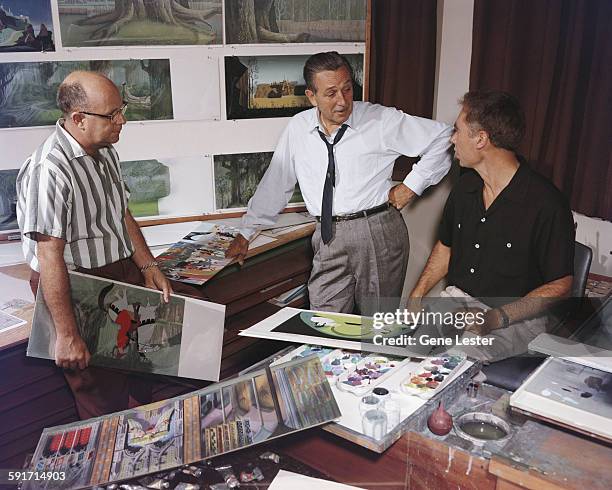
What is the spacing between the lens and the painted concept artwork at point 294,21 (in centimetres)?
262

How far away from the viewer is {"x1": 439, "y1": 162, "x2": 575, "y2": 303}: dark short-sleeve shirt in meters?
Answer: 2.04

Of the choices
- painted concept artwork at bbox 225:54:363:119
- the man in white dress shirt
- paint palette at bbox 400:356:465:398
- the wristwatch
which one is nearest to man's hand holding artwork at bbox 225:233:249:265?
the man in white dress shirt

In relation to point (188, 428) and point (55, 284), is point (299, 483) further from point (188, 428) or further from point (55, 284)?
point (55, 284)

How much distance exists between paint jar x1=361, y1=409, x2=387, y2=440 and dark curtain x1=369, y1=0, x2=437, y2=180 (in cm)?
205

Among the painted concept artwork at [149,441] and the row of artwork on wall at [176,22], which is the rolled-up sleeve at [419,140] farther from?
the painted concept artwork at [149,441]

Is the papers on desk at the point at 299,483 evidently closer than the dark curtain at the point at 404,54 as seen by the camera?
Yes

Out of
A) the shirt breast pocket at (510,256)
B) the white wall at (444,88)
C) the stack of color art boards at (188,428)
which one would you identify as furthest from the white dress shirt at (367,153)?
the stack of color art boards at (188,428)

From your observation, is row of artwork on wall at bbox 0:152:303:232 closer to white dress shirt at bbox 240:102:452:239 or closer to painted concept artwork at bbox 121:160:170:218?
painted concept artwork at bbox 121:160:170:218

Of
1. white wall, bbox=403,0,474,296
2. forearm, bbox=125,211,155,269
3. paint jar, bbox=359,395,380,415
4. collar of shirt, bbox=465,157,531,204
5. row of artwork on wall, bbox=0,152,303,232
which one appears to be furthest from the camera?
white wall, bbox=403,0,474,296

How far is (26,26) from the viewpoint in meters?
2.21

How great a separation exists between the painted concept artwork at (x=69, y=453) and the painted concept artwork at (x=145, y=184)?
1413 millimetres

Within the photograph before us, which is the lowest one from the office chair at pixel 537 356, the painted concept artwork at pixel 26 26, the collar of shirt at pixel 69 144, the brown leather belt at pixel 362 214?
the office chair at pixel 537 356

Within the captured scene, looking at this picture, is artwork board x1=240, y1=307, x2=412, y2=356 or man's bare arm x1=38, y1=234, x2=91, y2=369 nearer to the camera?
artwork board x1=240, y1=307, x2=412, y2=356

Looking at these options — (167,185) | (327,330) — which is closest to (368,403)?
(327,330)
